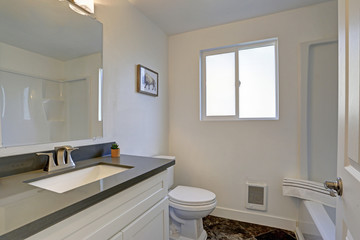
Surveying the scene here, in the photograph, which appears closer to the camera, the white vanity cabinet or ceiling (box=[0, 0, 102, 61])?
the white vanity cabinet

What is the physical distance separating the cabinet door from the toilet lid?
1.43 feet

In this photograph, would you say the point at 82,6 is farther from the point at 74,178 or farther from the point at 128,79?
the point at 74,178

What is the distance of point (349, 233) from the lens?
56cm

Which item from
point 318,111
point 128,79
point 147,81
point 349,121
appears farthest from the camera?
point 147,81

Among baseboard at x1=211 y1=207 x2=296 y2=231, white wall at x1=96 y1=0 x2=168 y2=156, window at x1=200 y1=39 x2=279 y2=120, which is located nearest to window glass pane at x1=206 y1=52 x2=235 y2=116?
window at x1=200 y1=39 x2=279 y2=120

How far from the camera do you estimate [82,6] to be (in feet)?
4.05

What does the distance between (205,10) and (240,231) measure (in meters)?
2.31

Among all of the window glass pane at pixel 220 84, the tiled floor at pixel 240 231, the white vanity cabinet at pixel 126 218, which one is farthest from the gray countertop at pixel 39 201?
the window glass pane at pixel 220 84

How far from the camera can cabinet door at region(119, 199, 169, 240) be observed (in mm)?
856

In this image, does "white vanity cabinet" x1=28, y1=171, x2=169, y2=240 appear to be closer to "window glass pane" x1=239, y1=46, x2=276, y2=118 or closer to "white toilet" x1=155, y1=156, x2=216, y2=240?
"white toilet" x1=155, y1=156, x2=216, y2=240

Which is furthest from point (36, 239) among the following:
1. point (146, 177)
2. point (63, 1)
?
point (63, 1)

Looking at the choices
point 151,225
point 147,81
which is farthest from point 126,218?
point 147,81

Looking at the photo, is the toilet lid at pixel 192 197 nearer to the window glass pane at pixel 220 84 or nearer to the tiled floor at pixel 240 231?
the tiled floor at pixel 240 231

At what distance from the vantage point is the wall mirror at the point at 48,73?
892 millimetres
